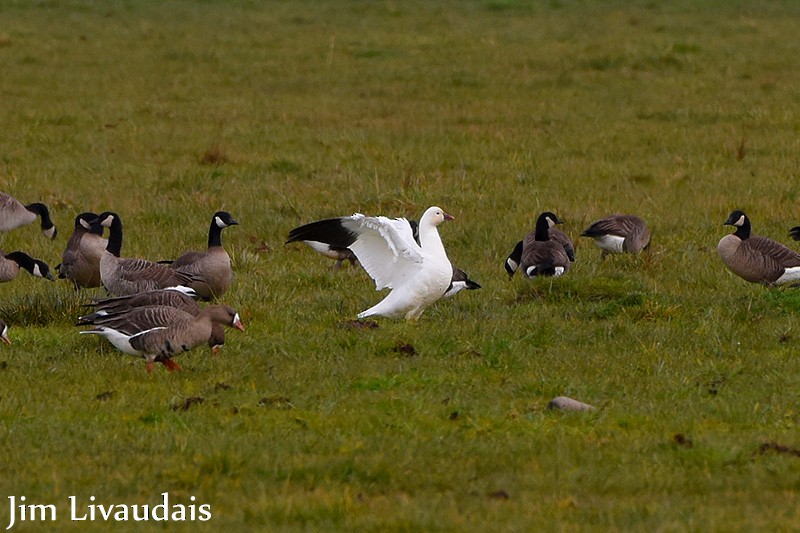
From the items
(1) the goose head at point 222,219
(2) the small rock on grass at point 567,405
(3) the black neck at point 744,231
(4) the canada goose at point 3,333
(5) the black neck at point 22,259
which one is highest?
(2) the small rock on grass at point 567,405

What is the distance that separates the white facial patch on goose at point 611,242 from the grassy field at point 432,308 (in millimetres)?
168

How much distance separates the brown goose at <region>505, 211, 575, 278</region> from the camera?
12.1 m

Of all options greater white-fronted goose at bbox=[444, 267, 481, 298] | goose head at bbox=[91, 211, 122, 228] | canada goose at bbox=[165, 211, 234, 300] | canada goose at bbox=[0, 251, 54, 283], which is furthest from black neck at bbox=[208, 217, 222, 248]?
greater white-fronted goose at bbox=[444, 267, 481, 298]

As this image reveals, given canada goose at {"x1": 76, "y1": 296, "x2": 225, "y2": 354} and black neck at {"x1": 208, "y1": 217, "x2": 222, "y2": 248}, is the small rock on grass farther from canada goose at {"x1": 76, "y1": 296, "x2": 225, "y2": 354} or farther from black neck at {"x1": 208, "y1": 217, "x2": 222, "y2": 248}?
black neck at {"x1": 208, "y1": 217, "x2": 222, "y2": 248}

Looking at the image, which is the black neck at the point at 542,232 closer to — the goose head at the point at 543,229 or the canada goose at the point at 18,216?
the goose head at the point at 543,229

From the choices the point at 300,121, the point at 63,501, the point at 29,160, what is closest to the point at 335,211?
the point at 29,160

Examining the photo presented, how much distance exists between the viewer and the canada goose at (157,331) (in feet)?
28.5

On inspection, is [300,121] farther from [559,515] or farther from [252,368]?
[559,515]

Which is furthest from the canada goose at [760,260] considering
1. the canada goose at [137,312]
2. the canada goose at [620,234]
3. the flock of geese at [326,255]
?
the canada goose at [137,312]

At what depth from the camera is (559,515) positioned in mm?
5902

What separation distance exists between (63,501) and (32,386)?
2483mm

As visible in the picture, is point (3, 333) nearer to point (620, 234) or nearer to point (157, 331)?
point (157, 331)

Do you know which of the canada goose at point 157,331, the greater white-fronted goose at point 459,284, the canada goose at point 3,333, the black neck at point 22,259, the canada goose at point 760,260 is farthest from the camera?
the black neck at point 22,259

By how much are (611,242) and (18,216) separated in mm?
6538
